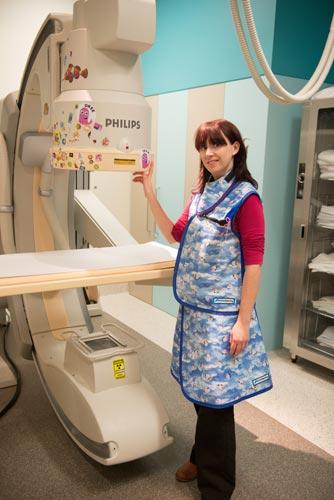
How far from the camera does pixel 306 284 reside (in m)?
3.10

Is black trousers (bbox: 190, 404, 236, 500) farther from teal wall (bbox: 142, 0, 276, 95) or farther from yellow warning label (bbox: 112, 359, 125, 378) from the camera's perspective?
teal wall (bbox: 142, 0, 276, 95)

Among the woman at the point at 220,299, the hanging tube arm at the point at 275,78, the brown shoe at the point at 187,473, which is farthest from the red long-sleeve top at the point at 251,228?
the brown shoe at the point at 187,473

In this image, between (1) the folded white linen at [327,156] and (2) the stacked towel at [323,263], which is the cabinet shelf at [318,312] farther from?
(1) the folded white linen at [327,156]

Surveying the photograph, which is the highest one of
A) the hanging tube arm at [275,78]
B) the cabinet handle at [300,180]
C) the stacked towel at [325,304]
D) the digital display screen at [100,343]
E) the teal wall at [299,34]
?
the teal wall at [299,34]

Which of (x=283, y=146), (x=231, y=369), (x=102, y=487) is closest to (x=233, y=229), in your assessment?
(x=231, y=369)

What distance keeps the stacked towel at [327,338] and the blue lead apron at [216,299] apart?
1440 mm

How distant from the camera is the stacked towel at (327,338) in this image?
2990 millimetres

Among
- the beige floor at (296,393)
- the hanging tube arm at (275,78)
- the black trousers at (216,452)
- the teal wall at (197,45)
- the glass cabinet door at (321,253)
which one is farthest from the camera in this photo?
the teal wall at (197,45)

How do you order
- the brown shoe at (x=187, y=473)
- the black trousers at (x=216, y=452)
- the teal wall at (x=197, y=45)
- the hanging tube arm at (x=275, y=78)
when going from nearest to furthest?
1. the hanging tube arm at (x=275, y=78)
2. the black trousers at (x=216, y=452)
3. the brown shoe at (x=187, y=473)
4. the teal wall at (x=197, y=45)

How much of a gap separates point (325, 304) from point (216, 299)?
161 cm

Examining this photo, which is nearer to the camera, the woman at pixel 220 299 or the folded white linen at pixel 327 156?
the woman at pixel 220 299

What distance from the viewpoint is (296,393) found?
275 cm

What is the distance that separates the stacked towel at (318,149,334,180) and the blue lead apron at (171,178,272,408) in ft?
4.47

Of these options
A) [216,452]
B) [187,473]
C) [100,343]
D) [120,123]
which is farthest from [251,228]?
[187,473]
